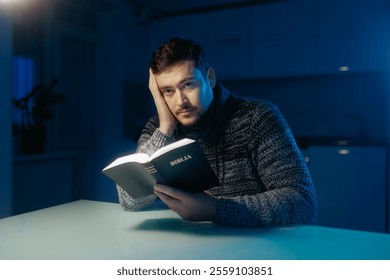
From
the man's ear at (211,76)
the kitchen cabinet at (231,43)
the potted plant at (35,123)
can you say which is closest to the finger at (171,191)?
the man's ear at (211,76)

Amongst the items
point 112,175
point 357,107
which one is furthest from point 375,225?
point 112,175

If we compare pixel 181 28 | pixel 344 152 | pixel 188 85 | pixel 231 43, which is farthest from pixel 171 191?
pixel 181 28

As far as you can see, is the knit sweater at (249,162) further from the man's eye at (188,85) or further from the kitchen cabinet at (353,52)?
the kitchen cabinet at (353,52)

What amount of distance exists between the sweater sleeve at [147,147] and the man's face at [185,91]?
0.29 feet

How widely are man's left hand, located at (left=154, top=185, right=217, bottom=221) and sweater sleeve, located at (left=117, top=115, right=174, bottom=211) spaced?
24cm

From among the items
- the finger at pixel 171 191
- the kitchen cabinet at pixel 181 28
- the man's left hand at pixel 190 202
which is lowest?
the man's left hand at pixel 190 202

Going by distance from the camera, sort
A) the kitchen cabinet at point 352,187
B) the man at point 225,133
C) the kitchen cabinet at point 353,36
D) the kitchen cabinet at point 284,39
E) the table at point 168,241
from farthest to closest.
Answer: the kitchen cabinet at point 284,39 → the kitchen cabinet at point 353,36 → the kitchen cabinet at point 352,187 → the man at point 225,133 → the table at point 168,241

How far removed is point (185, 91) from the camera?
1.28m

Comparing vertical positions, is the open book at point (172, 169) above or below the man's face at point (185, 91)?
below

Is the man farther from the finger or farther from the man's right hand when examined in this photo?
the finger

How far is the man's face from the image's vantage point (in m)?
1.26

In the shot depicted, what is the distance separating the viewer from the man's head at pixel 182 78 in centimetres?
126

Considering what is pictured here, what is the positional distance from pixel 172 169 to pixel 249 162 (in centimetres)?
45

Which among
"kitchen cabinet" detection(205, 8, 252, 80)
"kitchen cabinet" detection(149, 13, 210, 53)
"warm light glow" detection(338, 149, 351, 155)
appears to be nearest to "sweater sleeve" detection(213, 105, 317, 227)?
"warm light glow" detection(338, 149, 351, 155)
